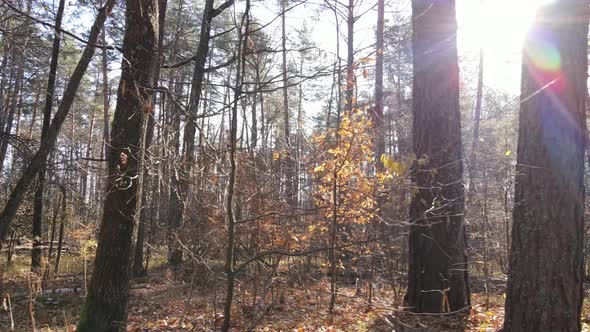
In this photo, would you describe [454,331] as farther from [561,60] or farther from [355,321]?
[561,60]

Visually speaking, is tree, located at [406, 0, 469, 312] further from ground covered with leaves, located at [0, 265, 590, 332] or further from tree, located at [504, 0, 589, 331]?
tree, located at [504, 0, 589, 331]

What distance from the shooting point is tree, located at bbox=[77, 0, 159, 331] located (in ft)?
13.2

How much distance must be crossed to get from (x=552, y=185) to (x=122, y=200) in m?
3.88

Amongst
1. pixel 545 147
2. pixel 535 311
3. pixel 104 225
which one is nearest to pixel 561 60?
pixel 545 147

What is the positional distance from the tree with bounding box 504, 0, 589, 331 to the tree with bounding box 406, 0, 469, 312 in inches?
48.9

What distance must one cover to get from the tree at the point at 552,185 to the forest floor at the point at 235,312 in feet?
3.57

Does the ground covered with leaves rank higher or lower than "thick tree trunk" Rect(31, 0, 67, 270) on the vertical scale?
lower

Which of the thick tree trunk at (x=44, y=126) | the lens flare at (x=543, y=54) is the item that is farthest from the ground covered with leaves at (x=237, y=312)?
the lens flare at (x=543, y=54)

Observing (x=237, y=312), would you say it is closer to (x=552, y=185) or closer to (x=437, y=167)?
(x=437, y=167)

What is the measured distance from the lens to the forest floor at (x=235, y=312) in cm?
452

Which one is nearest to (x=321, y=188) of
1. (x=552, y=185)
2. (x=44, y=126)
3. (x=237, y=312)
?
(x=237, y=312)

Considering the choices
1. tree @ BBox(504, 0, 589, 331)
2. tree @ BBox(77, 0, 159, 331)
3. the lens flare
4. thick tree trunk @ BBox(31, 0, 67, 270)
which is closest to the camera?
tree @ BBox(504, 0, 589, 331)

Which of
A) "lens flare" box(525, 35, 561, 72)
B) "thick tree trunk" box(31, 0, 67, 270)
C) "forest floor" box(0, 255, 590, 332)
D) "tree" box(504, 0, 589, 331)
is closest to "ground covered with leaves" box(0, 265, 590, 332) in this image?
"forest floor" box(0, 255, 590, 332)

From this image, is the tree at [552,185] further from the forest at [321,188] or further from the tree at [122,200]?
the tree at [122,200]
